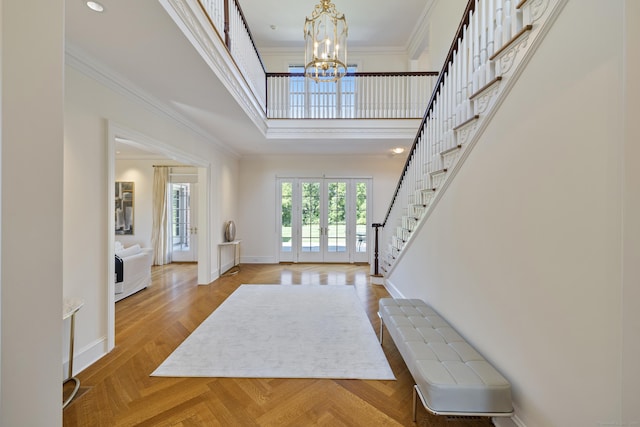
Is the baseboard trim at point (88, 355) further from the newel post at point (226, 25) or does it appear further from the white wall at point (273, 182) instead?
the white wall at point (273, 182)

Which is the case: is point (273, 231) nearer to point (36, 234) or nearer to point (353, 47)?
point (353, 47)

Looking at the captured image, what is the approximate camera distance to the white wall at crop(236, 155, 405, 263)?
7008mm

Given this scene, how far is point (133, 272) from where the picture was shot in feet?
14.8

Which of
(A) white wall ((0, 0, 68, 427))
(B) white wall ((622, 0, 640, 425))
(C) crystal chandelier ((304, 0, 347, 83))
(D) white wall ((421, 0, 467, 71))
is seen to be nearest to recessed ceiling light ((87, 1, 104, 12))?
(A) white wall ((0, 0, 68, 427))

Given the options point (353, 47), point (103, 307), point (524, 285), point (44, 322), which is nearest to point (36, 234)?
point (44, 322)

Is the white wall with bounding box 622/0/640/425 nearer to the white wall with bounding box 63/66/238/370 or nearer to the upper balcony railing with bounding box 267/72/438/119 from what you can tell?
the white wall with bounding box 63/66/238/370

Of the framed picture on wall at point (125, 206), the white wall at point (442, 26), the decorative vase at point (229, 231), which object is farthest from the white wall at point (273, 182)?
the framed picture on wall at point (125, 206)

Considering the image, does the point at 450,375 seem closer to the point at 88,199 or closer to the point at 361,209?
the point at 88,199

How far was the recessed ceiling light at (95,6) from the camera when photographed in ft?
5.71

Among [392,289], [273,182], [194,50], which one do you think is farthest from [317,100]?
[392,289]

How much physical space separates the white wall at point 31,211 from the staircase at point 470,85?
2140 millimetres

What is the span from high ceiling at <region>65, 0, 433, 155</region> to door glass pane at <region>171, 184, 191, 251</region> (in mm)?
2052

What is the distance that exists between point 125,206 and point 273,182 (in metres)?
3.78

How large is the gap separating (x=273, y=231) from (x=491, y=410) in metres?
5.99
